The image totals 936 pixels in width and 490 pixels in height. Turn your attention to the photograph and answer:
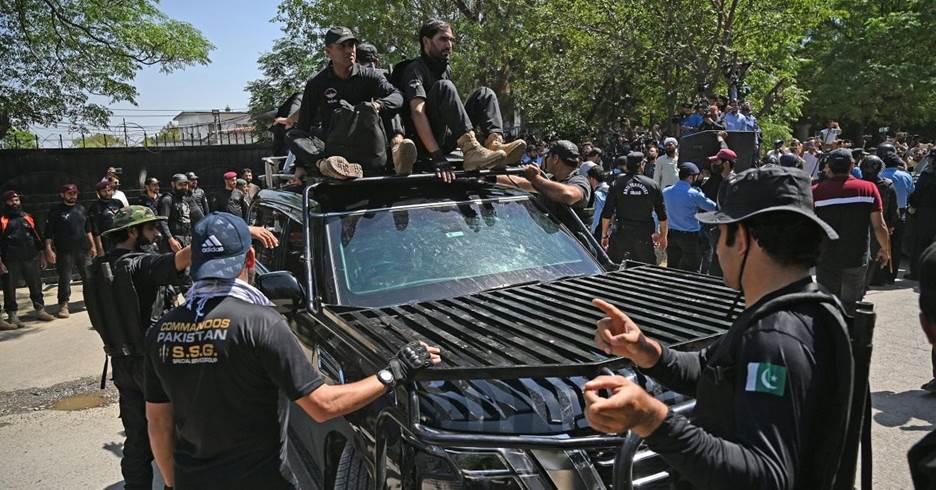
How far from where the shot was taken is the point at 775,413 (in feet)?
4.75

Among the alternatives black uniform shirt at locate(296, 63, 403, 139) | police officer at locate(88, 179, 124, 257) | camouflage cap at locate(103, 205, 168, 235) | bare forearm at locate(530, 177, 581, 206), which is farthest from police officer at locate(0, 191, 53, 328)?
bare forearm at locate(530, 177, 581, 206)

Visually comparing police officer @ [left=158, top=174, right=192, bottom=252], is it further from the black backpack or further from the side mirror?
the side mirror

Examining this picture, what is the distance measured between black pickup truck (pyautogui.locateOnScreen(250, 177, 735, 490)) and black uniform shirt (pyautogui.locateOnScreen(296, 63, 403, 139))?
0.80m

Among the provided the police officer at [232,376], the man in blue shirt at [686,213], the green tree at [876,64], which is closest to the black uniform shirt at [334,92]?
the police officer at [232,376]

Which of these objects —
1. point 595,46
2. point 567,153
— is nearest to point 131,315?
point 567,153

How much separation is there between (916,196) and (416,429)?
8681 mm

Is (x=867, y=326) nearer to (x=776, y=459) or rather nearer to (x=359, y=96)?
(x=776, y=459)

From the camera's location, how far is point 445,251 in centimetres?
378

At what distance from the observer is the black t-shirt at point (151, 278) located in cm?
356

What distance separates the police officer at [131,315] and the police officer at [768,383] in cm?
268

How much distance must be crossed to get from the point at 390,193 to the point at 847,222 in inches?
165

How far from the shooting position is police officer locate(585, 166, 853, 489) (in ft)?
4.74

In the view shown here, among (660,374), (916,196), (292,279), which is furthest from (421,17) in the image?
(660,374)

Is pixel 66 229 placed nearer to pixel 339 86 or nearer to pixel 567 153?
pixel 339 86
